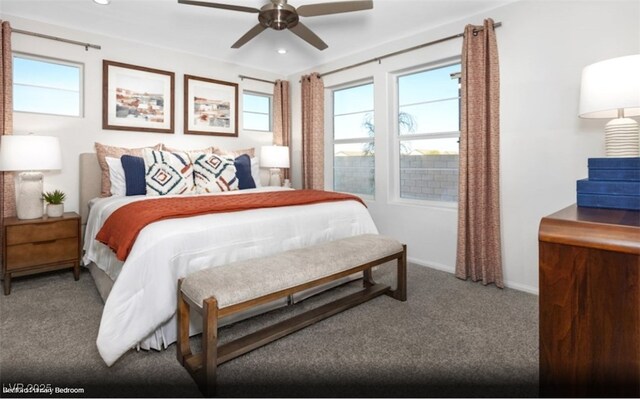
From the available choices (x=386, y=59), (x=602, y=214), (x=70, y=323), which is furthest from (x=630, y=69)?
(x=70, y=323)

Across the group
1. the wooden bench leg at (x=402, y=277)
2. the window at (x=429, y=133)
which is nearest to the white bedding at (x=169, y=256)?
the wooden bench leg at (x=402, y=277)

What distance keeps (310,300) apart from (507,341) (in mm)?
1298

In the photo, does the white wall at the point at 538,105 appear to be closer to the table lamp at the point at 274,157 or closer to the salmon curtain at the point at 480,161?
the salmon curtain at the point at 480,161

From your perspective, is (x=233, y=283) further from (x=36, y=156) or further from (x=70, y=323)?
(x=36, y=156)

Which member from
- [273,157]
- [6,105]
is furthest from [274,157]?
[6,105]

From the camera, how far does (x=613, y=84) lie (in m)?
1.61

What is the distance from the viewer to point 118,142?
3557 mm

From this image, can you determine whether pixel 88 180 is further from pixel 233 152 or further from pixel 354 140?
pixel 354 140

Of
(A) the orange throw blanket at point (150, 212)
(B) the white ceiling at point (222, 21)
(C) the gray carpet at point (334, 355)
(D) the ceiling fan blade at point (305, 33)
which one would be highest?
(B) the white ceiling at point (222, 21)

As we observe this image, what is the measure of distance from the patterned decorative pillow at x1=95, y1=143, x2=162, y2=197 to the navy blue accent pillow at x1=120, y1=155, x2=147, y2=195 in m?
0.23

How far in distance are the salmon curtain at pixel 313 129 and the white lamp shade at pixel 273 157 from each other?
1.08ft

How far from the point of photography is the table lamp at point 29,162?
2.64 meters

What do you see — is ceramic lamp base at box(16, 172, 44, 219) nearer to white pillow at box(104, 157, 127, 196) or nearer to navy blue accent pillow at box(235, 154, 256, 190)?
white pillow at box(104, 157, 127, 196)

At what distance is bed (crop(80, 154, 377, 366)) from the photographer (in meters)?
1.65
